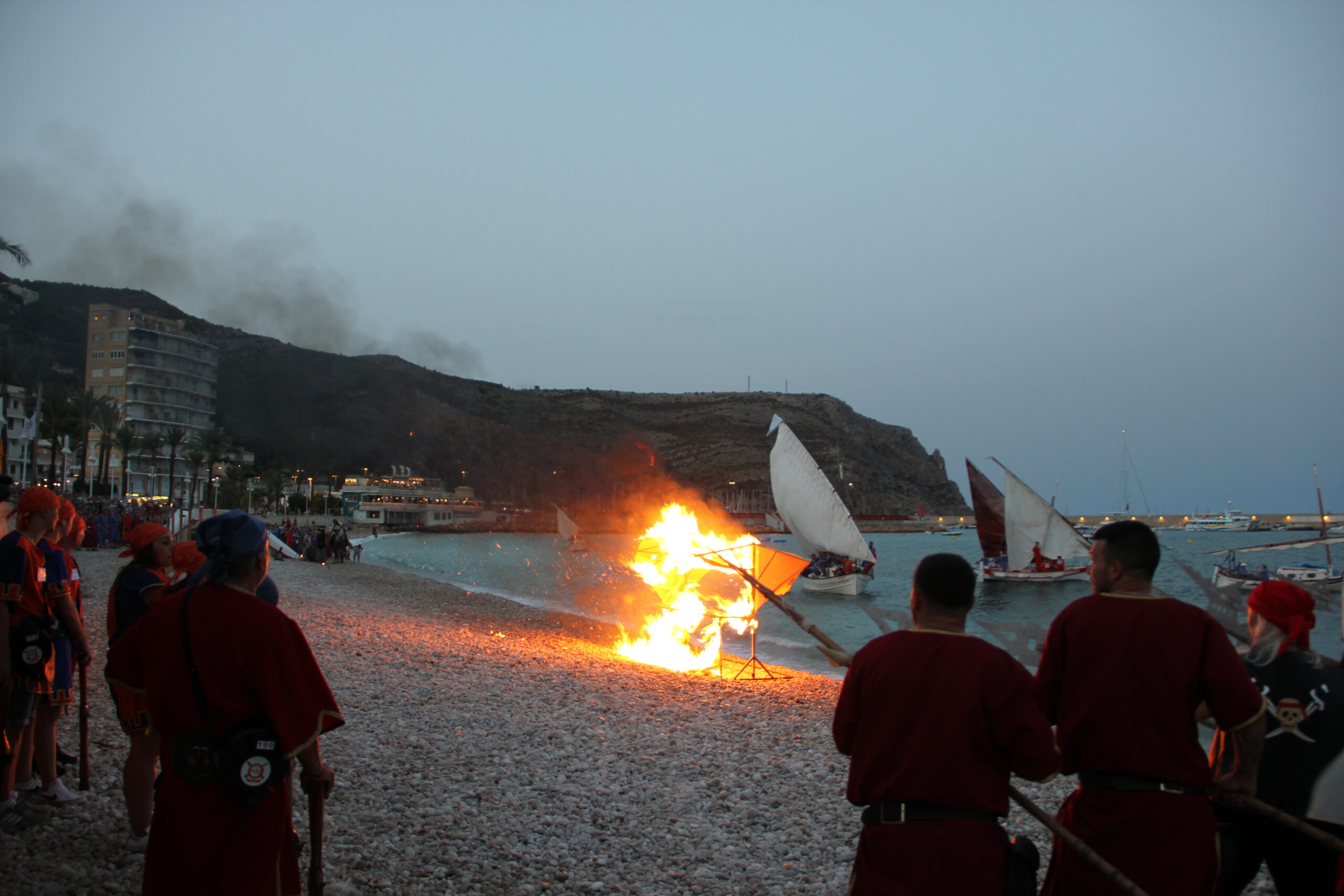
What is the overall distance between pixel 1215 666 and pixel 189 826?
3.69 m

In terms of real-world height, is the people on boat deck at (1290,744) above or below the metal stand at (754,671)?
above

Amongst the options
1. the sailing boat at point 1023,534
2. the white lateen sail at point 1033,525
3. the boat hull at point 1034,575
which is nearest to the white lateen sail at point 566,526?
the sailing boat at point 1023,534

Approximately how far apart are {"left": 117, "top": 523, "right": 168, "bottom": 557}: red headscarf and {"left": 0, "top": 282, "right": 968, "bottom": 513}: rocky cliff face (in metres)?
146

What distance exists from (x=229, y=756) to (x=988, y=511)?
48588 mm

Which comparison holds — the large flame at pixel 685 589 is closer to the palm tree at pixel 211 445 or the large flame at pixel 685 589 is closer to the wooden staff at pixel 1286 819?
the wooden staff at pixel 1286 819

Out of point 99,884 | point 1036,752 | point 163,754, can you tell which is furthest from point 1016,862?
point 99,884

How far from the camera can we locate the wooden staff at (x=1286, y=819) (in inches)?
123

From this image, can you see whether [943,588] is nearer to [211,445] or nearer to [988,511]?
[988,511]

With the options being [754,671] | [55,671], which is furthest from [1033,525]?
[55,671]

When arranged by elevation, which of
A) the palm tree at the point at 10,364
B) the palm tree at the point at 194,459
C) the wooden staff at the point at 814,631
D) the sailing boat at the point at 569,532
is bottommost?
the sailing boat at the point at 569,532

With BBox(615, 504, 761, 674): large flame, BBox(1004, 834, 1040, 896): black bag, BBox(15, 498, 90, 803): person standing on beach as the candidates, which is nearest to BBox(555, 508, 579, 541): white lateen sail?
BBox(615, 504, 761, 674): large flame

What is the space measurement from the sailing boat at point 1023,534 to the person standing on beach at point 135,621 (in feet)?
115

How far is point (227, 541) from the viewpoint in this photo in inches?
113

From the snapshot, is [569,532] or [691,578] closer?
[691,578]
